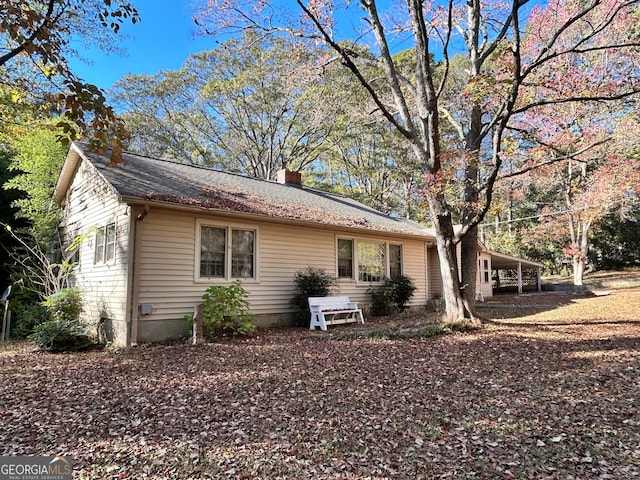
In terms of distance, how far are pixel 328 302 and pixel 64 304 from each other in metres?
6.15

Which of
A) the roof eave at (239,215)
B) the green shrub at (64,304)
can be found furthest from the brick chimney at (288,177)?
the green shrub at (64,304)

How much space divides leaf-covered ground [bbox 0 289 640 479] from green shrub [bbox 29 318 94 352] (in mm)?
582

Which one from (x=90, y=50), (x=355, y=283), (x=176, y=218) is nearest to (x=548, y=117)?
(x=355, y=283)

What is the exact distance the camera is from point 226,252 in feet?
28.9

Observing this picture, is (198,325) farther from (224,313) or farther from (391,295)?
(391,295)

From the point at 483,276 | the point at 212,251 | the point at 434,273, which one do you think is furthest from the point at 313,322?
the point at 483,276

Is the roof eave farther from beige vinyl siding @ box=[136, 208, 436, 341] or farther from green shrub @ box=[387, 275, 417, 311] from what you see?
green shrub @ box=[387, 275, 417, 311]

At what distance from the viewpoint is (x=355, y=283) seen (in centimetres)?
1152

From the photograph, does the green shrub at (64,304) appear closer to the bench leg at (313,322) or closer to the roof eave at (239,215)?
the roof eave at (239,215)

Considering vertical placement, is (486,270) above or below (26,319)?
above

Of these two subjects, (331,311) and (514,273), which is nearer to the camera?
(331,311)

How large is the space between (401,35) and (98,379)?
9.82m

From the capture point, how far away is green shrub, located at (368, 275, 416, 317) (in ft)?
38.2

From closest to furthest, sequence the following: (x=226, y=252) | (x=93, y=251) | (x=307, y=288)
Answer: (x=226, y=252) < (x=93, y=251) < (x=307, y=288)
